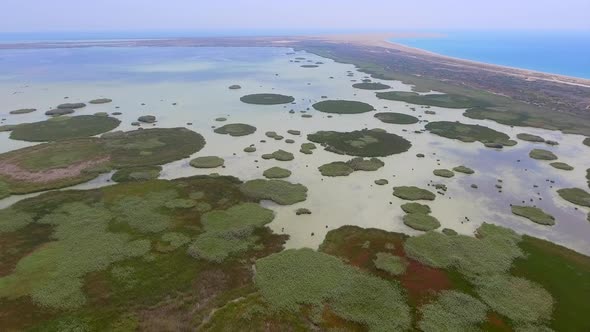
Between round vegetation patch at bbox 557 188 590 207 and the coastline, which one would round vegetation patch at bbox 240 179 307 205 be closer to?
round vegetation patch at bbox 557 188 590 207

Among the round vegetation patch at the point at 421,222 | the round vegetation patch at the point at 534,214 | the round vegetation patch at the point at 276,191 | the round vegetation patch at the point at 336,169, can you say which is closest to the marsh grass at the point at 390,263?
the round vegetation patch at the point at 421,222

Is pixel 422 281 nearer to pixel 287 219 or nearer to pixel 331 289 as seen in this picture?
pixel 331 289

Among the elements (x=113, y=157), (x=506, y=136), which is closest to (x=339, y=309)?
(x=113, y=157)

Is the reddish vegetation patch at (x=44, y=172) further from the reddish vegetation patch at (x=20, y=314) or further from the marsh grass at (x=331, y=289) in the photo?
the marsh grass at (x=331, y=289)

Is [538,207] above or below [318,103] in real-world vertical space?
below

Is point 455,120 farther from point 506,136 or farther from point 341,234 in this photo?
point 341,234
